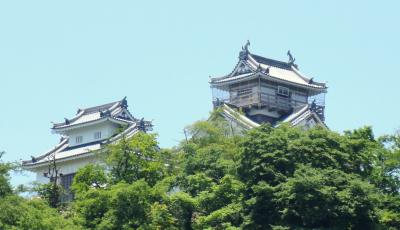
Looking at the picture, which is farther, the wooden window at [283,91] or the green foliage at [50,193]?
the wooden window at [283,91]

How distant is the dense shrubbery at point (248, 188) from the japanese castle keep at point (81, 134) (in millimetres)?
15313

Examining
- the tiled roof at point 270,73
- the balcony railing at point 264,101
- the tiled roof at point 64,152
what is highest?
the tiled roof at point 270,73

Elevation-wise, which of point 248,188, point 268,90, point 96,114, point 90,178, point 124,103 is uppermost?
point 124,103

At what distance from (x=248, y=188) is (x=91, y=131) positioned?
24056 mm

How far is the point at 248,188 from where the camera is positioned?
35281mm

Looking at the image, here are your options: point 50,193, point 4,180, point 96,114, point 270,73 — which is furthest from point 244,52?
point 4,180

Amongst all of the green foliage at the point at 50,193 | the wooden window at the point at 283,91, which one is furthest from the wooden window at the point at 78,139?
the green foliage at the point at 50,193

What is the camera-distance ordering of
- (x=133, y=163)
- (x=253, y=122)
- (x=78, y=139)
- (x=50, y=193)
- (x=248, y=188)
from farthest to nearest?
(x=78, y=139), (x=253, y=122), (x=50, y=193), (x=133, y=163), (x=248, y=188)

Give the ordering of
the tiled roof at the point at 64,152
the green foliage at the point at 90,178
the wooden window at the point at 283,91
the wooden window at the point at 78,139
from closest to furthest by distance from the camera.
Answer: the green foliage at the point at 90,178, the tiled roof at the point at 64,152, the wooden window at the point at 78,139, the wooden window at the point at 283,91

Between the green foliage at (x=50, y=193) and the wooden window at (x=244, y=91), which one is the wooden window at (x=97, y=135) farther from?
the green foliage at (x=50, y=193)

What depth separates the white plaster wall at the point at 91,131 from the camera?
187ft

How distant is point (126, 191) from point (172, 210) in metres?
2.36

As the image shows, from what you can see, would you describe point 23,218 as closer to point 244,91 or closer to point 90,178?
point 90,178

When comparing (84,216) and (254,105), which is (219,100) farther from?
(84,216)
